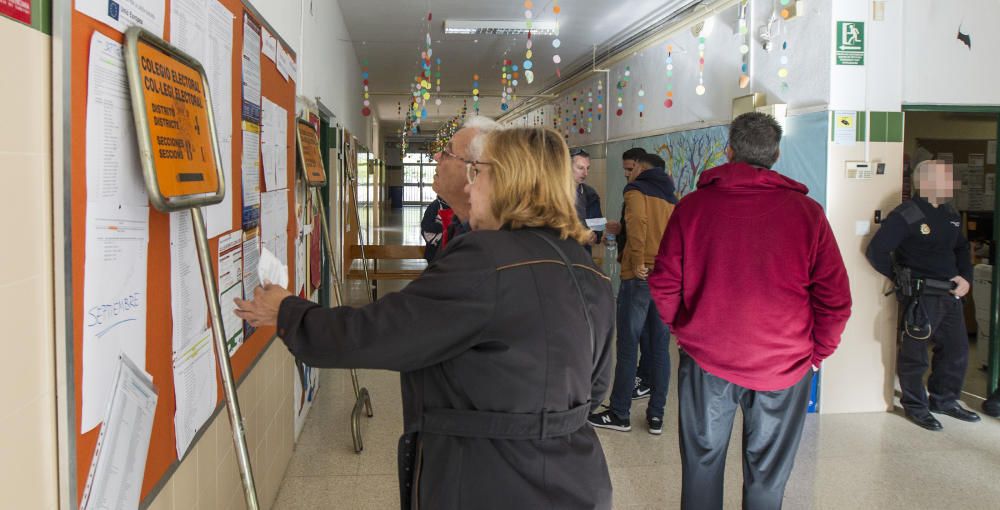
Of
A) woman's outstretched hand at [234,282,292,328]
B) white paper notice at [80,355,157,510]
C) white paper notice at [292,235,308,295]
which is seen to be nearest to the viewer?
white paper notice at [80,355,157,510]

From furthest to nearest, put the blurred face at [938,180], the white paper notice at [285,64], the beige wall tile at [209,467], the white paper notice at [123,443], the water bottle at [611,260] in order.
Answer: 1. the water bottle at [611,260]
2. the blurred face at [938,180]
3. the white paper notice at [285,64]
4. the beige wall tile at [209,467]
5. the white paper notice at [123,443]

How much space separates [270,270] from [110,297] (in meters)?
0.29

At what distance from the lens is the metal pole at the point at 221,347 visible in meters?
1.41

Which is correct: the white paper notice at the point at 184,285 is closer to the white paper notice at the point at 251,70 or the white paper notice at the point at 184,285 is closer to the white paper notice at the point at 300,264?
the white paper notice at the point at 251,70

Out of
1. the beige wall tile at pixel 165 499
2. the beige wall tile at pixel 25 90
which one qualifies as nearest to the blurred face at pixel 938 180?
the beige wall tile at pixel 165 499

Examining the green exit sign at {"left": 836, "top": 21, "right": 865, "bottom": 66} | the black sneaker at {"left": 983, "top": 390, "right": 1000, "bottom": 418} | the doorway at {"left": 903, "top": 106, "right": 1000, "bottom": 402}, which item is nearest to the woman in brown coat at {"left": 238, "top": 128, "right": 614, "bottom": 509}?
the green exit sign at {"left": 836, "top": 21, "right": 865, "bottom": 66}

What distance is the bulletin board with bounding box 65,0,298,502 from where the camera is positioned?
113cm

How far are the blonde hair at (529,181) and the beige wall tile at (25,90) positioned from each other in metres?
0.78

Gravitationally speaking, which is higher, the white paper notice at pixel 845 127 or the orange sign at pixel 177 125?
the white paper notice at pixel 845 127

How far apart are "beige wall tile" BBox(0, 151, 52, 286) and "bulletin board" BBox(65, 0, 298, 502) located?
0.05 meters

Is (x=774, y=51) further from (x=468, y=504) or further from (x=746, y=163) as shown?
(x=468, y=504)

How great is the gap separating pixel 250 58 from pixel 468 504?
1.77 meters

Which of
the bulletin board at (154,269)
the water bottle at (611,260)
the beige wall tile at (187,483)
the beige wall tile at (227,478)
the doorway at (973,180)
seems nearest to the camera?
the bulletin board at (154,269)

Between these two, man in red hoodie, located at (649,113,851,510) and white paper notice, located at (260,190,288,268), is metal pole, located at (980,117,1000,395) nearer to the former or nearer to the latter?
man in red hoodie, located at (649,113,851,510)
